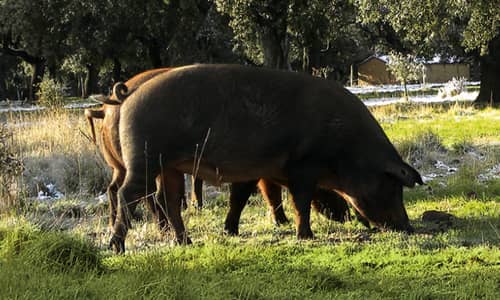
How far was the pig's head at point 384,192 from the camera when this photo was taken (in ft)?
23.2

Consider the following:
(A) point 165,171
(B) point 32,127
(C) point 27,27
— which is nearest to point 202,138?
(A) point 165,171

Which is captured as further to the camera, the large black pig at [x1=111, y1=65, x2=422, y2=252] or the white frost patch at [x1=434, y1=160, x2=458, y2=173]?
the white frost patch at [x1=434, y1=160, x2=458, y2=173]

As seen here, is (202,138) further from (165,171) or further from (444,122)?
(444,122)

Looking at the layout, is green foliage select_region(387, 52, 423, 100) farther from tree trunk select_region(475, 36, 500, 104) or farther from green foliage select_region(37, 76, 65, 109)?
A: green foliage select_region(37, 76, 65, 109)

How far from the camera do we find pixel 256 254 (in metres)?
5.90

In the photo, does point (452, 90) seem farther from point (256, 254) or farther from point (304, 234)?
point (256, 254)

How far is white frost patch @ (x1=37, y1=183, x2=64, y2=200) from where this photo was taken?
33.2 feet

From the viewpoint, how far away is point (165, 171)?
673cm

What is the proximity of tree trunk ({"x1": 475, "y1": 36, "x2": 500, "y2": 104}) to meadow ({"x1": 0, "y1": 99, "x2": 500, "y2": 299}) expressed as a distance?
17.4 meters

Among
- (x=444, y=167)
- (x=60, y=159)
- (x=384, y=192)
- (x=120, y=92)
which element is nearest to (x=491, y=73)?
(x=444, y=167)

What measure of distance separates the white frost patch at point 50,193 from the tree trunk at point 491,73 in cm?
2000

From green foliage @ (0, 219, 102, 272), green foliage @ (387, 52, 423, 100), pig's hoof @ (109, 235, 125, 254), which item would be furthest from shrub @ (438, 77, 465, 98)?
green foliage @ (0, 219, 102, 272)

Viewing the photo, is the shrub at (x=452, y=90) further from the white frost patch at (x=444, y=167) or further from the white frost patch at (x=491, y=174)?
the white frost patch at (x=491, y=174)

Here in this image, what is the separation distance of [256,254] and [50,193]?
5539 millimetres
